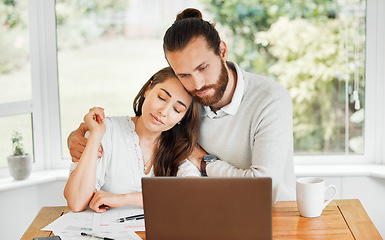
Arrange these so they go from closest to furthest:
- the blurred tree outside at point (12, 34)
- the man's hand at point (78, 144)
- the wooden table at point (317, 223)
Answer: the wooden table at point (317, 223) < the man's hand at point (78, 144) < the blurred tree outside at point (12, 34)

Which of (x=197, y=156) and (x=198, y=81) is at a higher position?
(x=198, y=81)

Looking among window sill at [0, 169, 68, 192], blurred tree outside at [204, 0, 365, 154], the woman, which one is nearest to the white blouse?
the woman

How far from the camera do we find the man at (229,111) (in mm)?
1908

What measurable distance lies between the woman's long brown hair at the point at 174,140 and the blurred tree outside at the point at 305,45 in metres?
0.98

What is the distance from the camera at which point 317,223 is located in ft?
5.23

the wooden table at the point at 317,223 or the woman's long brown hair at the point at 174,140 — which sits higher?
the woman's long brown hair at the point at 174,140

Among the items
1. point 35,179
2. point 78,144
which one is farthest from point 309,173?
point 35,179

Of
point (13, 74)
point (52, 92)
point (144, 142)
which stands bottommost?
point (144, 142)

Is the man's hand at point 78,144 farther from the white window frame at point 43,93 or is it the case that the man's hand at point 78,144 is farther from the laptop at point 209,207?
the white window frame at point 43,93

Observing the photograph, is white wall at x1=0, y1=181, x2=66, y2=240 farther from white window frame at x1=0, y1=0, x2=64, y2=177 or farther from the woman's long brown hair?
the woman's long brown hair

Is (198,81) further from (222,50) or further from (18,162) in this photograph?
(18,162)

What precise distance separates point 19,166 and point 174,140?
1.08 meters

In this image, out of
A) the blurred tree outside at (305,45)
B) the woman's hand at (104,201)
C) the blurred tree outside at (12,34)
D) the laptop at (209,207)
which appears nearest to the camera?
the laptop at (209,207)

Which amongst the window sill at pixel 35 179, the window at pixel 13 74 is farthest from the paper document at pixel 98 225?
the window at pixel 13 74
